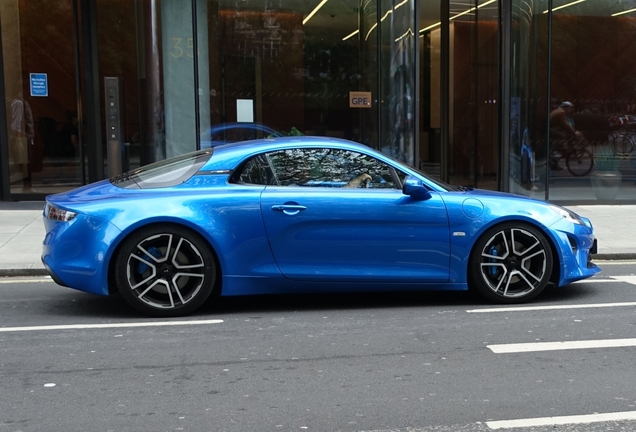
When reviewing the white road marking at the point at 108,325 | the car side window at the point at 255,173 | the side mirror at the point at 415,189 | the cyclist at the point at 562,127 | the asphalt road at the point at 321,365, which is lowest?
the asphalt road at the point at 321,365

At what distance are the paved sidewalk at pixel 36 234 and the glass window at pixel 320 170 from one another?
10.7 ft

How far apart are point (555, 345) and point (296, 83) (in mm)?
10420

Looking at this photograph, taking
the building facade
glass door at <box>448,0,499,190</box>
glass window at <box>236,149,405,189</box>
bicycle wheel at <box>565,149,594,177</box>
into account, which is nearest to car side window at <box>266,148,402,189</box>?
glass window at <box>236,149,405,189</box>

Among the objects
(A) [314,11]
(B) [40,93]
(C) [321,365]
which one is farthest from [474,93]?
(C) [321,365]

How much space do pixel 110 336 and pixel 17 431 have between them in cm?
179

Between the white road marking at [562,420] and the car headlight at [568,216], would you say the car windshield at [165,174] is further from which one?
the white road marking at [562,420]

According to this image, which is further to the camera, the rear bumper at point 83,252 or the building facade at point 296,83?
the building facade at point 296,83

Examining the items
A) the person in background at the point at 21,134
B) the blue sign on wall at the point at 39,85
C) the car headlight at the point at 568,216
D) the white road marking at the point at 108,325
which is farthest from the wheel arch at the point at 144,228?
the blue sign on wall at the point at 39,85

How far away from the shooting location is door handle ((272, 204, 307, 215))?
6023 millimetres

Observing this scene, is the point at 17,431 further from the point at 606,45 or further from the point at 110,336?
the point at 606,45

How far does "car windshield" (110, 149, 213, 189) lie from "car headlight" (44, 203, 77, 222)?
1.73 feet

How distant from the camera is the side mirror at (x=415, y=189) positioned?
6.13 m

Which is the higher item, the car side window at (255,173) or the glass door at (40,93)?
the glass door at (40,93)

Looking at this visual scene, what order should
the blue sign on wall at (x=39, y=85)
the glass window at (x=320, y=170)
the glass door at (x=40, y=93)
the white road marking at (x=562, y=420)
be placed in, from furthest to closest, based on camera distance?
the blue sign on wall at (x=39, y=85) < the glass door at (x=40, y=93) < the glass window at (x=320, y=170) < the white road marking at (x=562, y=420)
